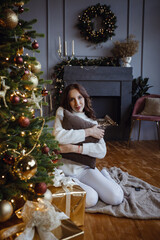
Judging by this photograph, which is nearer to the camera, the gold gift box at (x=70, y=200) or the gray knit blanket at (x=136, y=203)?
the gold gift box at (x=70, y=200)

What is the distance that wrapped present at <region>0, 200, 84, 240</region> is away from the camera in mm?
1001

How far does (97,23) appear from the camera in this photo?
437 centimetres

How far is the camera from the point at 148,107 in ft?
12.8

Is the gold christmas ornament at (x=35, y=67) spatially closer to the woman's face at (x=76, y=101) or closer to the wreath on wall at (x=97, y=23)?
the woman's face at (x=76, y=101)

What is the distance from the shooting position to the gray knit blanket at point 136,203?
5.20 ft

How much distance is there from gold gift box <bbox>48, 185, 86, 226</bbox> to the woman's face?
707 mm

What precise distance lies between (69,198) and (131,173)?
4.45 ft

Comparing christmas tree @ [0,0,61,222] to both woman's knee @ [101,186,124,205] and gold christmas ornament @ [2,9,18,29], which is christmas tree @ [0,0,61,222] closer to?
gold christmas ornament @ [2,9,18,29]

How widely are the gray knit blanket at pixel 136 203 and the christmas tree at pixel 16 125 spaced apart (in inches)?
27.1

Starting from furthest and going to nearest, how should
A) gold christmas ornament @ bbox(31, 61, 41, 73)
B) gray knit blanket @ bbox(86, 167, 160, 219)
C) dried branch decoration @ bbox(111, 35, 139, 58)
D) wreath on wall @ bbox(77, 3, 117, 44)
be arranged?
wreath on wall @ bbox(77, 3, 117, 44) → dried branch decoration @ bbox(111, 35, 139, 58) → gray knit blanket @ bbox(86, 167, 160, 219) → gold christmas ornament @ bbox(31, 61, 41, 73)

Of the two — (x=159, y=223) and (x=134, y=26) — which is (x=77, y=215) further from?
(x=134, y=26)

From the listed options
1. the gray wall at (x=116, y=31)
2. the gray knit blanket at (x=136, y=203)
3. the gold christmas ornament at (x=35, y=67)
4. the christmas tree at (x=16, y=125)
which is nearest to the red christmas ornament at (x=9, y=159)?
the christmas tree at (x=16, y=125)

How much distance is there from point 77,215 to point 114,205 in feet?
1.48

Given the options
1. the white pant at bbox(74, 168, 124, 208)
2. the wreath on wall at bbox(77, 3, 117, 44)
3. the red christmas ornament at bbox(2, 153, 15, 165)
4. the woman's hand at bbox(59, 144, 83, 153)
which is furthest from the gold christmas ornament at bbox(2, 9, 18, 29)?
the wreath on wall at bbox(77, 3, 117, 44)
